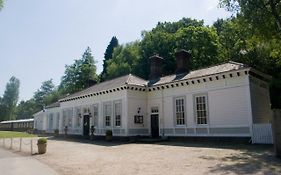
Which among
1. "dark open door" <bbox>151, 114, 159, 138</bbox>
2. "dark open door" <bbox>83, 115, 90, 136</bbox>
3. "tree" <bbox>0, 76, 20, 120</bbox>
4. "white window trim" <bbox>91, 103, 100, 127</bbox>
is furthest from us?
"tree" <bbox>0, 76, 20, 120</bbox>

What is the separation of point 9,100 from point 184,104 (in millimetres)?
88206

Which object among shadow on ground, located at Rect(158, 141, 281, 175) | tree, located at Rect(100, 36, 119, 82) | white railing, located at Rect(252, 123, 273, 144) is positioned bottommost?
shadow on ground, located at Rect(158, 141, 281, 175)

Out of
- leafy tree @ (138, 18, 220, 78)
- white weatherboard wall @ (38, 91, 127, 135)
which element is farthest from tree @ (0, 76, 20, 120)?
white weatherboard wall @ (38, 91, 127, 135)

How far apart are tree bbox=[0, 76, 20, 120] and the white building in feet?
247

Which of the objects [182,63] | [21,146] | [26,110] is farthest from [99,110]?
[26,110]

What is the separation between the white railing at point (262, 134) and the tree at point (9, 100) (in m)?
93.6

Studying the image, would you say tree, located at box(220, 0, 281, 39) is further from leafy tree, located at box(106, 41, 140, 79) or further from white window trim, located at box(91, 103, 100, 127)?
leafy tree, located at box(106, 41, 140, 79)

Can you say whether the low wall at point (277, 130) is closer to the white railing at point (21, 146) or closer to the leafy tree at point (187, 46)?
the white railing at point (21, 146)

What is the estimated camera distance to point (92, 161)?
40.1 ft

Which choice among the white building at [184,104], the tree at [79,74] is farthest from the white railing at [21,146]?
the tree at [79,74]

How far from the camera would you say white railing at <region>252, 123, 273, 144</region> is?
1639cm

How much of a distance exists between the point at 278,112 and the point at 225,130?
293 inches

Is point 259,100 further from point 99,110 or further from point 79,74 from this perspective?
point 79,74

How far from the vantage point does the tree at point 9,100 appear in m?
94.9
